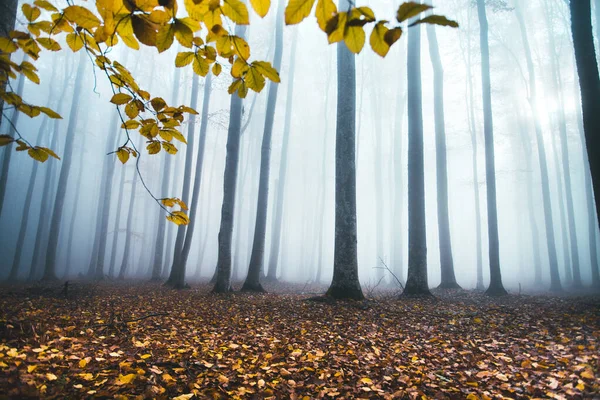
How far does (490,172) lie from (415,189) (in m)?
4.50

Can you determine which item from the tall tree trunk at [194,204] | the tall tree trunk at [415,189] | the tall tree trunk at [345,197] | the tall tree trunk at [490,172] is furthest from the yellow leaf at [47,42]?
the tall tree trunk at [490,172]

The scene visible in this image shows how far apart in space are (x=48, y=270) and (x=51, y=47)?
1560 cm

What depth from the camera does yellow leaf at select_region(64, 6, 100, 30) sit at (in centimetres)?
112

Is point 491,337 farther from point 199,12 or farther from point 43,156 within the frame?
point 43,156

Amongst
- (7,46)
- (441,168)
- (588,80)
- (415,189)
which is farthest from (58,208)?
(588,80)

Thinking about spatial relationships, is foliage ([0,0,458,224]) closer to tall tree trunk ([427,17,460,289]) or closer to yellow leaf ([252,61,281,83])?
yellow leaf ([252,61,281,83])

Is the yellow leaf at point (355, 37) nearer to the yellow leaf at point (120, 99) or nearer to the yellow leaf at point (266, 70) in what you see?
the yellow leaf at point (266, 70)

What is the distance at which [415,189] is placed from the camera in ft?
26.8

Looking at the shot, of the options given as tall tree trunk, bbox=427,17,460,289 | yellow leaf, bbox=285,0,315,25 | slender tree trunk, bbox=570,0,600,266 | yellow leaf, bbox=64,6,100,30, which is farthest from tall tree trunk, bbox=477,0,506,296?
yellow leaf, bbox=64,6,100,30

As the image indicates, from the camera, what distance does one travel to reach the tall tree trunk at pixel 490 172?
9.02 m

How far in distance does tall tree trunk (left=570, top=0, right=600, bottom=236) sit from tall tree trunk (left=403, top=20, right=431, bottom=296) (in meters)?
3.51

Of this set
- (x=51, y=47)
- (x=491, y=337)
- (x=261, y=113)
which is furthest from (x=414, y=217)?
(x=261, y=113)

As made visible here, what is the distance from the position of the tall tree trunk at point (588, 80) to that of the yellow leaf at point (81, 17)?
285 inches

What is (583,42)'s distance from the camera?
5289 mm
